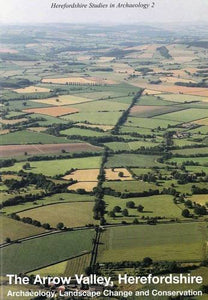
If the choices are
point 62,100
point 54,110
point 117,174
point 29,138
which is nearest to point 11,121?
point 29,138

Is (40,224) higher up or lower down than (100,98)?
lower down

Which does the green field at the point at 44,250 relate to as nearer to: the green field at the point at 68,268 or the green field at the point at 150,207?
the green field at the point at 68,268

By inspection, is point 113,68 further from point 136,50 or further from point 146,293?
point 146,293

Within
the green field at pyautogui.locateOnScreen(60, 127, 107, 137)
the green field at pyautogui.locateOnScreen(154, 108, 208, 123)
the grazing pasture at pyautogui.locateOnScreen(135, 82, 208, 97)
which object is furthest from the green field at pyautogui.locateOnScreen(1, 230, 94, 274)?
the grazing pasture at pyautogui.locateOnScreen(135, 82, 208, 97)

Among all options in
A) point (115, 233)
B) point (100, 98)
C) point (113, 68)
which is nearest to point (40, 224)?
point (115, 233)

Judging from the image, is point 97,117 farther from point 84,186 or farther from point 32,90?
point 84,186

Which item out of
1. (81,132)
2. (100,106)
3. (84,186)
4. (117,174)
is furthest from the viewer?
(100,106)
